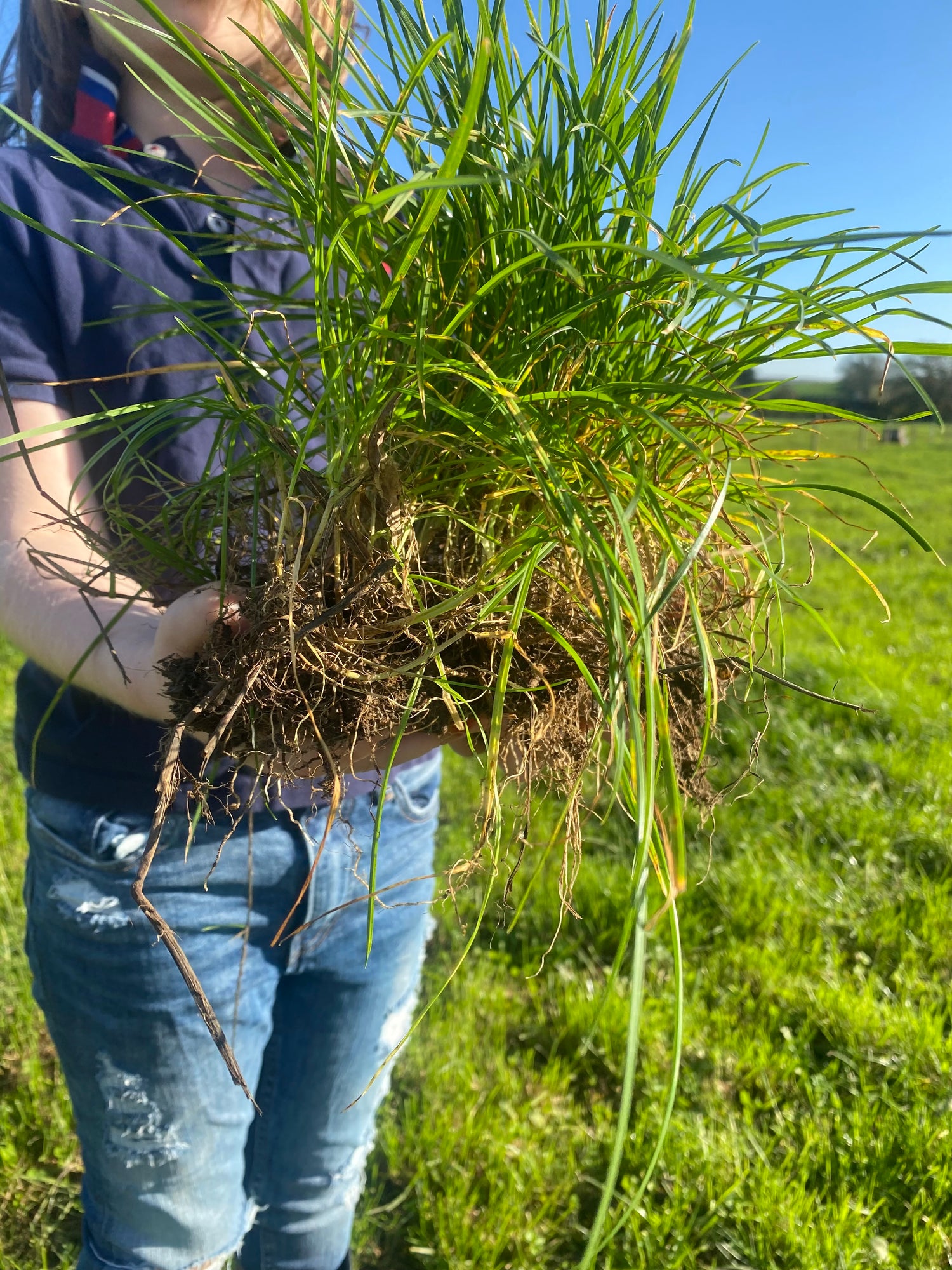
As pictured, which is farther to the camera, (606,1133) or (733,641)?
(606,1133)

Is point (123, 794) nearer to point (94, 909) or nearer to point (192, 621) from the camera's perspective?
point (94, 909)

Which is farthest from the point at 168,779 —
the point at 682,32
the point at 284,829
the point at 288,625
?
the point at 682,32

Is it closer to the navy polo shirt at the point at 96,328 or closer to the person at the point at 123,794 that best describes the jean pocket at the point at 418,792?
the person at the point at 123,794

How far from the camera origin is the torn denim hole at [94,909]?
1034 mm

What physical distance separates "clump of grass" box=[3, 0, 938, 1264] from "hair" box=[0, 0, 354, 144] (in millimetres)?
618

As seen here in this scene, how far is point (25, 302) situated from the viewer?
40.9 inches

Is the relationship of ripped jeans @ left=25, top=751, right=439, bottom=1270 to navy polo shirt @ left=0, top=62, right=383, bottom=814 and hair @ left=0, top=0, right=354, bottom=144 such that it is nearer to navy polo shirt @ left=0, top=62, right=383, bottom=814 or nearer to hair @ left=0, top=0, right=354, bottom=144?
navy polo shirt @ left=0, top=62, right=383, bottom=814

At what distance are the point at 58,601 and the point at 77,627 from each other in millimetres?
50

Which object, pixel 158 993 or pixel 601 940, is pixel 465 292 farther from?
pixel 601 940

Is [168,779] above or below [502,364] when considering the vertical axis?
below

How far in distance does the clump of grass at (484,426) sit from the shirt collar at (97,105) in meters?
0.58

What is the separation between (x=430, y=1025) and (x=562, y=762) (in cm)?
144

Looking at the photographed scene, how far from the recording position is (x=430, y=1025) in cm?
193

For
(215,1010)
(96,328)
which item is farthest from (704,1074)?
(96,328)
